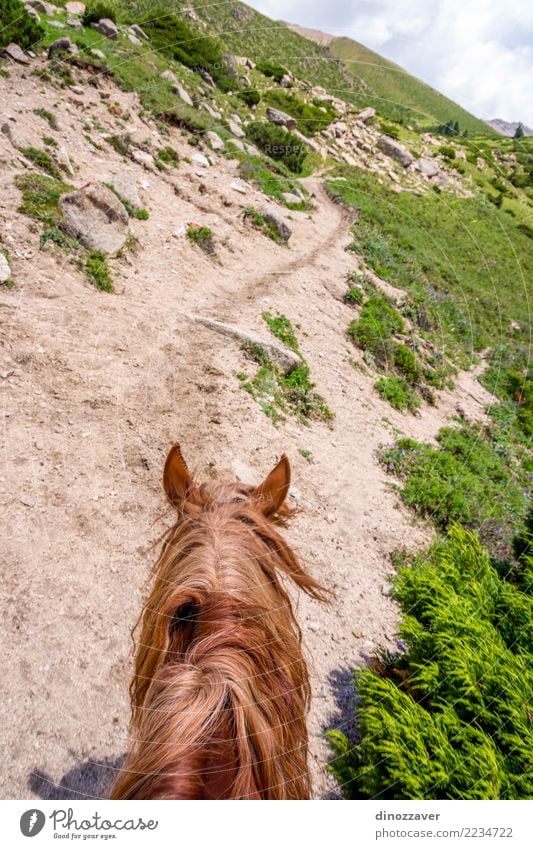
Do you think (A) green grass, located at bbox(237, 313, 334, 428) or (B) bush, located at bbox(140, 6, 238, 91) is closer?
(A) green grass, located at bbox(237, 313, 334, 428)

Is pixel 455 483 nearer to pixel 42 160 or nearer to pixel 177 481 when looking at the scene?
pixel 177 481

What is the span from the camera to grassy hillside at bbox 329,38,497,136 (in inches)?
220

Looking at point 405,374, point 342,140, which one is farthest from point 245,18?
point 405,374

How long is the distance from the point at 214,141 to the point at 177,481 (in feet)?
65.7

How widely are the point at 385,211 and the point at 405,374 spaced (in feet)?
49.1

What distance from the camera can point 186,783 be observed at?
139cm

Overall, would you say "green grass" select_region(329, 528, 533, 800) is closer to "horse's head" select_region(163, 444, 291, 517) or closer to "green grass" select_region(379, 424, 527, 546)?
"horse's head" select_region(163, 444, 291, 517)

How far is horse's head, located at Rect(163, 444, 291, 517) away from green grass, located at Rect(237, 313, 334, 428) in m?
5.19

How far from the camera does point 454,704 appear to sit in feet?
8.30

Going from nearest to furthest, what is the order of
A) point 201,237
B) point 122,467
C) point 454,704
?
point 454,704
point 122,467
point 201,237

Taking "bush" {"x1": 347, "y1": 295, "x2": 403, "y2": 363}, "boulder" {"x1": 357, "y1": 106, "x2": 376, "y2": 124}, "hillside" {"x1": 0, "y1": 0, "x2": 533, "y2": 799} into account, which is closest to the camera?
"hillside" {"x1": 0, "y1": 0, "x2": 533, "y2": 799}

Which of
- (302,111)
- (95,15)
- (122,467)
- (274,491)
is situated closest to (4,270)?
(122,467)

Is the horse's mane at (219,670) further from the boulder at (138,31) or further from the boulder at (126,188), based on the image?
the boulder at (138,31)

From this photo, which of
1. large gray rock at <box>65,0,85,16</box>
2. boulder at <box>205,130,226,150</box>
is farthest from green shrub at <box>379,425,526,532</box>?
large gray rock at <box>65,0,85,16</box>
